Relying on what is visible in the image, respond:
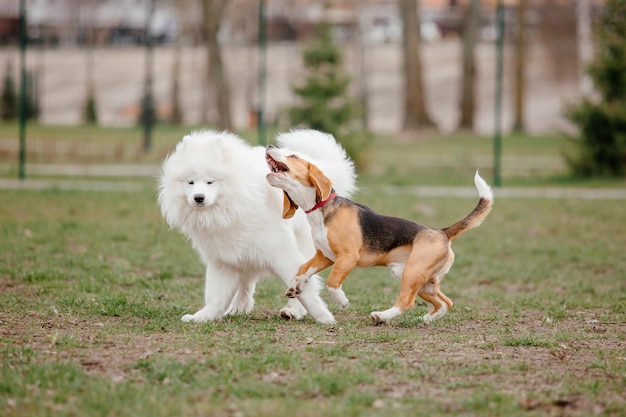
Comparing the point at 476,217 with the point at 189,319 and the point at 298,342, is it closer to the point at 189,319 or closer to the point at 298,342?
the point at 298,342

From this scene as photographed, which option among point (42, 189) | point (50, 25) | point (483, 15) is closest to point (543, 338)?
point (42, 189)


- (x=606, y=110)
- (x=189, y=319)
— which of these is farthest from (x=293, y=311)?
(x=606, y=110)

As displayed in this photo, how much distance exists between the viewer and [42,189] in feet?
60.2

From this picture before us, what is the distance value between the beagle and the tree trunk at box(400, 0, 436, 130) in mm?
26207

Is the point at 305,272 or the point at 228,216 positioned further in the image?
the point at 228,216

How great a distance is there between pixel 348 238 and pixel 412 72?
28.0m

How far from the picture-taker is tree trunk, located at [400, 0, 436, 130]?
32.8 meters

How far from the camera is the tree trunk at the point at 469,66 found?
119 ft

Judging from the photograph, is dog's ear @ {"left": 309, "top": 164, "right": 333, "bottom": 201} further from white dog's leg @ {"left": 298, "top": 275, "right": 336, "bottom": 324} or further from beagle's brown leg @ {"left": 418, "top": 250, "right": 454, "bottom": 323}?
beagle's brown leg @ {"left": 418, "top": 250, "right": 454, "bottom": 323}

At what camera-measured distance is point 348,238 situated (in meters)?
7.18

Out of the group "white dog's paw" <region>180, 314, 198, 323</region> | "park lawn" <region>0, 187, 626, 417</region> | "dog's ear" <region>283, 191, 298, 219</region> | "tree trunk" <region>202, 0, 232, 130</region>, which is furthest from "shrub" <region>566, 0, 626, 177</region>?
"white dog's paw" <region>180, 314, 198, 323</region>

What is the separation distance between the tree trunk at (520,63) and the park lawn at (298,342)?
85.8ft

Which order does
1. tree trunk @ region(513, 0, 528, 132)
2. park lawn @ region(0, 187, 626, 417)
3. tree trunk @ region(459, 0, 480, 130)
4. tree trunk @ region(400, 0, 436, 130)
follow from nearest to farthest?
park lawn @ region(0, 187, 626, 417) < tree trunk @ region(400, 0, 436, 130) < tree trunk @ region(459, 0, 480, 130) < tree trunk @ region(513, 0, 528, 132)

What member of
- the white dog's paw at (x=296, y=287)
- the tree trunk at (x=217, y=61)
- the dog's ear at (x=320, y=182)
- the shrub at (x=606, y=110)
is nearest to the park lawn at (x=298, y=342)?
the white dog's paw at (x=296, y=287)
